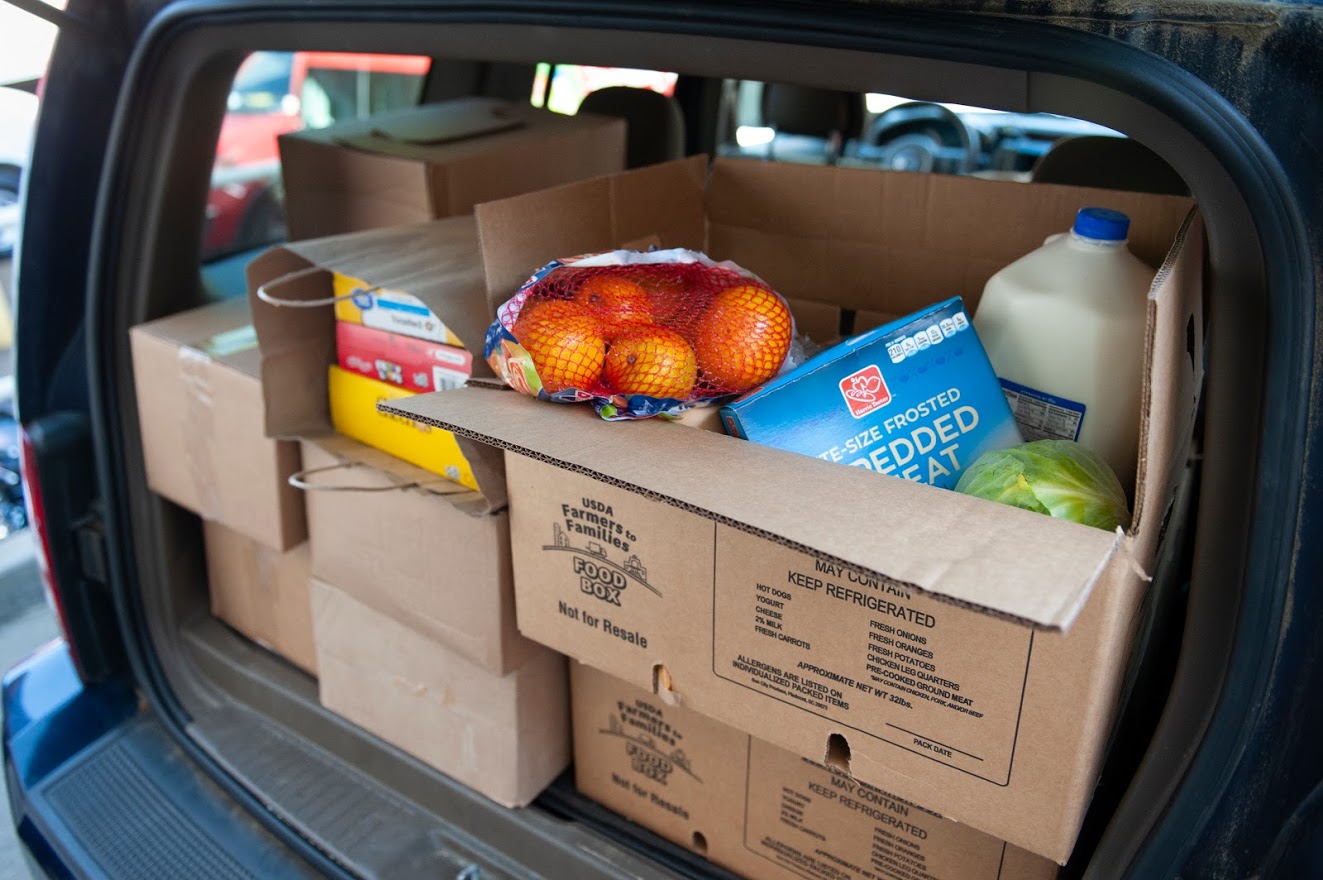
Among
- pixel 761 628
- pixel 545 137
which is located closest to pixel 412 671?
pixel 761 628

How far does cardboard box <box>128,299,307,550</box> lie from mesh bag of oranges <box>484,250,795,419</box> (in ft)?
1.73

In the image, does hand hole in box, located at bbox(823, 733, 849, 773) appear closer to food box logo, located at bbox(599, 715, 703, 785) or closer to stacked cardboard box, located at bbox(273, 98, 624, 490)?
food box logo, located at bbox(599, 715, 703, 785)

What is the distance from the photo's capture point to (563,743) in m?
1.44

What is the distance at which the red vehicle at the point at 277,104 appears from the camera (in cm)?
454

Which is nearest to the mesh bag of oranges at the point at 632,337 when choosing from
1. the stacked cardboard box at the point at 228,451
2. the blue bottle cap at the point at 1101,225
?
the blue bottle cap at the point at 1101,225

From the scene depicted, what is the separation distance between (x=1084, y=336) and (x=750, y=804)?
0.67m

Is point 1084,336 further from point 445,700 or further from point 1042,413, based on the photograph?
point 445,700

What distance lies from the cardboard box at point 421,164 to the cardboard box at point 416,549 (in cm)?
39

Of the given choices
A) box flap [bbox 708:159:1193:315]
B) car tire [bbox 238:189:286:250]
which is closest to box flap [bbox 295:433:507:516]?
→ box flap [bbox 708:159:1193:315]

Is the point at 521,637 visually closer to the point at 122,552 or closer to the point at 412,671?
the point at 412,671

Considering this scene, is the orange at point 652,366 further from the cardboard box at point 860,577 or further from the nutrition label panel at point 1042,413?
the nutrition label panel at point 1042,413

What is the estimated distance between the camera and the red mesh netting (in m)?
1.01

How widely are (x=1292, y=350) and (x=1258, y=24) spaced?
Answer: 0.23m

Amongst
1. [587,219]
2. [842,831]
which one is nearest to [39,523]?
[587,219]
